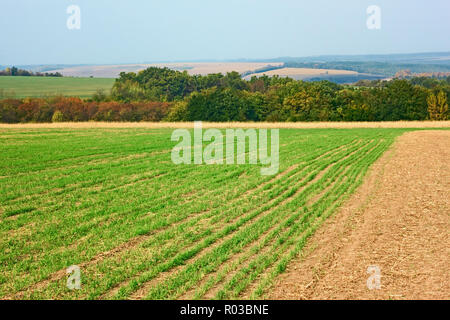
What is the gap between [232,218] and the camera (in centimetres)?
1150

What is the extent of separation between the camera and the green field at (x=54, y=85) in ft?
398

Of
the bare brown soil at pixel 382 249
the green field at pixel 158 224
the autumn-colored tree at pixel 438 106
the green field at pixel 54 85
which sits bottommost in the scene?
the bare brown soil at pixel 382 249

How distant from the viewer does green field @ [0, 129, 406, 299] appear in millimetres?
7277

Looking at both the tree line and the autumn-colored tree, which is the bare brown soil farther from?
the autumn-colored tree

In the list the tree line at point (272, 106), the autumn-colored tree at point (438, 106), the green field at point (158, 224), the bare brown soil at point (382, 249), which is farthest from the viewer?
the tree line at point (272, 106)

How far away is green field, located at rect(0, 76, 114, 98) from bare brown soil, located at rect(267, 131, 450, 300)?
11073 cm

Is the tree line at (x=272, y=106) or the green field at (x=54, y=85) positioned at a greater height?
the green field at (x=54, y=85)

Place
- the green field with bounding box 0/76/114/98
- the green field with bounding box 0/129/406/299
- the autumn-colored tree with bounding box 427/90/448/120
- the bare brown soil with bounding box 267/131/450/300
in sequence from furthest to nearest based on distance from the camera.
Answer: the green field with bounding box 0/76/114/98 < the autumn-colored tree with bounding box 427/90/448/120 < the green field with bounding box 0/129/406/299 < the bare brown soil with bounding box 267/131/450/300

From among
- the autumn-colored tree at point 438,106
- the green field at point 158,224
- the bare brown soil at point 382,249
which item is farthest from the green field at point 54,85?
the bare brown soil at point 382,249

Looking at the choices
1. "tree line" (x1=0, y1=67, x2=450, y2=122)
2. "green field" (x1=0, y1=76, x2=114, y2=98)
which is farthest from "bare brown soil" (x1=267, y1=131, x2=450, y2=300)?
"green field" (x1=0, y1=76, x2=114, y2=98)

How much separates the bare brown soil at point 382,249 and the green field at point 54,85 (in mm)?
110726

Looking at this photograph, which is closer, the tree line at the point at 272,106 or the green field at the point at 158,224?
the green field at the point at 158,224

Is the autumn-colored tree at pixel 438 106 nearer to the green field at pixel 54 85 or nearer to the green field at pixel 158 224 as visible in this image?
the green field at pixel 158 224

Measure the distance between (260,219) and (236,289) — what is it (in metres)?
4.53
